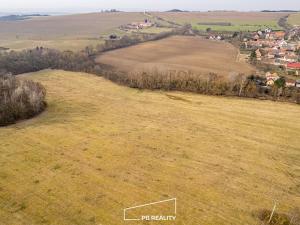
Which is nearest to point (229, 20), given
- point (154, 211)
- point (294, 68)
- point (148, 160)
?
point (294, 68)

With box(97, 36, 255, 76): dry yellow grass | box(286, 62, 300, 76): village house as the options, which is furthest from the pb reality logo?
box(286, 62, 300, 76): village house

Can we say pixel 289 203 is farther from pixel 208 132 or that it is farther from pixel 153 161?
pixel 208 132

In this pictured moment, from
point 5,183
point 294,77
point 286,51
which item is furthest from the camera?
point 286,51

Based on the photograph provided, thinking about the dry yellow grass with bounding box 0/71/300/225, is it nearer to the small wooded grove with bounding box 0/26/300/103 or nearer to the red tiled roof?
the small wooded grove with bounding box 0/26/300/103

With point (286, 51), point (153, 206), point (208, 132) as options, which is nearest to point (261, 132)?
point (208, 132)

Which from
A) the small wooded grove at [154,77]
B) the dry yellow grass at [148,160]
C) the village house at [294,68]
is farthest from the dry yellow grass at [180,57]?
the dry yellow grass at [148,160]

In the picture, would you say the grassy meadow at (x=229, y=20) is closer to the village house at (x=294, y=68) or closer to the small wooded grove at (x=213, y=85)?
the village house at (x=294, y=68)

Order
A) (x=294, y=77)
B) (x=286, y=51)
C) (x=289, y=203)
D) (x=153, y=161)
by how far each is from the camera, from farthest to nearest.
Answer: (x=286, y=51) → (x=294, y=77) → (x=153, y=161) → (x=289, y=203)

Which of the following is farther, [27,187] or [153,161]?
[153,161]
